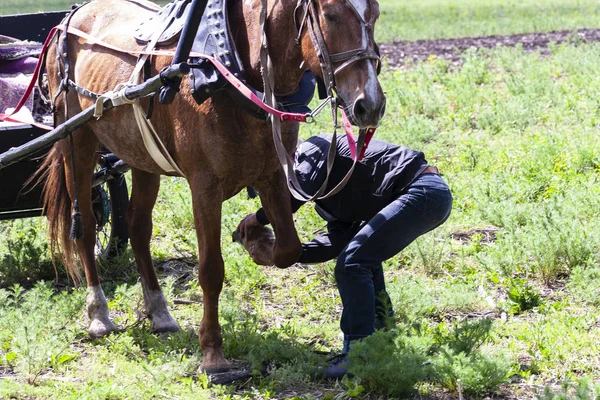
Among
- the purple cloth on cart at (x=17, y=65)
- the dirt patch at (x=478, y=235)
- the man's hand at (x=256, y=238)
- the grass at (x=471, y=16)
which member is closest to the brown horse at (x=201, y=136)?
the man's hand at (x=256, y=238)

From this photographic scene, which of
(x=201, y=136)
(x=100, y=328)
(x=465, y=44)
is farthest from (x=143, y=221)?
(x=465, y=44)

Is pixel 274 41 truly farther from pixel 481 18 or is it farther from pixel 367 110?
pixel 481 18

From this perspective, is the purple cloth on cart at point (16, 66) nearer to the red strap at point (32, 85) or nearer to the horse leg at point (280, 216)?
the red strap at point (32, 85)

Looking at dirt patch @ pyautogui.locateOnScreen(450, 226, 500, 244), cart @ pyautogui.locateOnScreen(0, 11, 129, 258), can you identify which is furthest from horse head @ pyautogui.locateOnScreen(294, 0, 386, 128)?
dirt patch @ pyautogui.locateOnScreen(450, 226, 500, 244)

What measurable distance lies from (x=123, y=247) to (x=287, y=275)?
126 cm

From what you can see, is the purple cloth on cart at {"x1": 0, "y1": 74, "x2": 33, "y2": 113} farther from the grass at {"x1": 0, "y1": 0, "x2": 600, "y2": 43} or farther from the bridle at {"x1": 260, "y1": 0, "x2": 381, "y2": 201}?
the grass at {"x1": 0, "y1": 0, "x2": 600, "y2": 43}

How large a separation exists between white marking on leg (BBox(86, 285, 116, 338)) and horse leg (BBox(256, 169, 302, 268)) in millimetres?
1266

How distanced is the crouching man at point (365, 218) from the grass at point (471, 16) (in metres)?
14.0

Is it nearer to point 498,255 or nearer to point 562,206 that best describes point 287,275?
point 498,255

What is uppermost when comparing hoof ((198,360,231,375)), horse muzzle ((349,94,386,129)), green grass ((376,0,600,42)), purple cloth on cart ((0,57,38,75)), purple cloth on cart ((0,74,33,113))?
→ horse muzzle ((349,94,386,129))

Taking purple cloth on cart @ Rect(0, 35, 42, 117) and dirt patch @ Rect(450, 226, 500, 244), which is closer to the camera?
purple cloth on cart @ Rect(0, 35, 42, 117)

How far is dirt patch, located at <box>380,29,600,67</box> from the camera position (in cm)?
1498

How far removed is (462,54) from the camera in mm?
14266

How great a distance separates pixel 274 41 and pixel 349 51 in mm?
525
